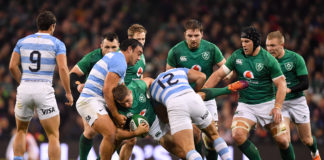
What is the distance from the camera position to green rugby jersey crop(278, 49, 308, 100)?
24.3 feet

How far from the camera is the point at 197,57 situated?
739 centimetres

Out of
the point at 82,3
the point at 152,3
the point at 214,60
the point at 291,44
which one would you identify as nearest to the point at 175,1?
the point at 152,3

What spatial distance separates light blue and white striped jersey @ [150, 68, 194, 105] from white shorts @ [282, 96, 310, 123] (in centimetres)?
210

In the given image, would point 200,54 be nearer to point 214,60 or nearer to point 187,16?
Answer: point 214,60

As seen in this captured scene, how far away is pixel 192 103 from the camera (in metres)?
6.00

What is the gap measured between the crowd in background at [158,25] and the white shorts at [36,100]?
15.8ft

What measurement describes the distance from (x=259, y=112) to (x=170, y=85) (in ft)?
5.07

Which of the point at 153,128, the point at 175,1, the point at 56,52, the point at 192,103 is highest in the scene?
the point at 175,1

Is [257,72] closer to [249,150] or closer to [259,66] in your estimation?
[259,66]

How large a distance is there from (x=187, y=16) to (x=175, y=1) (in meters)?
0.81

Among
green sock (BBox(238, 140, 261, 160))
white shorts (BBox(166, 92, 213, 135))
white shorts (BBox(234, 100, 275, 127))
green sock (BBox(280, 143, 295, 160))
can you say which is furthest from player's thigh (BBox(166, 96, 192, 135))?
green sock (BBox(280, 143, 295, 160))

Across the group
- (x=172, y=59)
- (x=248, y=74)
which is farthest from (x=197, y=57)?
(x=248, y=74)

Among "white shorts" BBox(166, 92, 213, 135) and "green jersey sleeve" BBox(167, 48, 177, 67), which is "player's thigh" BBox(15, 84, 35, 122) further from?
"green jersey sleeve" BBox(167, 48, 177, 67)

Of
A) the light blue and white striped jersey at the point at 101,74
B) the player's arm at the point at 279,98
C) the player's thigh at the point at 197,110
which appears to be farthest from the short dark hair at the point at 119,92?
the player's arm at the point at 279,98
